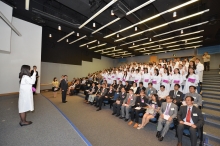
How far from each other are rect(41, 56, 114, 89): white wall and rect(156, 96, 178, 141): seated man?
9524 mm

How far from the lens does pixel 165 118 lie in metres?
2.90

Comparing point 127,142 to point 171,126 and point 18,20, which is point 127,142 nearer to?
point 171,126

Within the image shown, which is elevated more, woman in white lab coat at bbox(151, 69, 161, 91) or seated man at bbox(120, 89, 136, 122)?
woman in white lab coat at bbox(151, 69, 161, 91)

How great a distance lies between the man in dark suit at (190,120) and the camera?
232 centimetres

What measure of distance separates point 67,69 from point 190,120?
10643mm

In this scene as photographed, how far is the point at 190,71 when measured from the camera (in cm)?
406

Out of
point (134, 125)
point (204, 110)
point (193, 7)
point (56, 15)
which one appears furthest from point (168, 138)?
point (56, 15)

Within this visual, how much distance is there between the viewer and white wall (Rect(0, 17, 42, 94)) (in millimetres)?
5758

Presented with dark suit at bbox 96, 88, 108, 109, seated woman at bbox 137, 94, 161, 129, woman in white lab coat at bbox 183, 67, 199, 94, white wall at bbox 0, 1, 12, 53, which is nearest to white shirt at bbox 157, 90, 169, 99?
seated woman at bbox 137, 94, 161, 129

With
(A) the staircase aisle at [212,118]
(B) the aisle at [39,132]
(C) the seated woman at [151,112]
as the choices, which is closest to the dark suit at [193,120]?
(A) the staircase aisle at [212,118]

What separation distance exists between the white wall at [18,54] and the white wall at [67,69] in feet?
7.99

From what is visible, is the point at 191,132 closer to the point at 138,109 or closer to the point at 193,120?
the point at 193,120

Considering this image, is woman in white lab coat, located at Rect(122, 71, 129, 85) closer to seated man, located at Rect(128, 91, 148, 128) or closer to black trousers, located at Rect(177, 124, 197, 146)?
seated man, located at Rect(128, 91, 148, 128)

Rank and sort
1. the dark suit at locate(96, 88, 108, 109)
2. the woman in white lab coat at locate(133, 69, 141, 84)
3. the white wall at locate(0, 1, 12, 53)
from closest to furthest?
the white wall at locate(0, 1, 12, 53), the dark suit at locate(96, 88, 108, 109), the woman in white lab coat at locate(133, 69, 141, 84)
